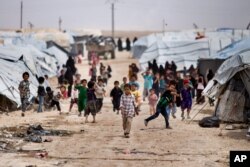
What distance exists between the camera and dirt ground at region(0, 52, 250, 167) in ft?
33.1

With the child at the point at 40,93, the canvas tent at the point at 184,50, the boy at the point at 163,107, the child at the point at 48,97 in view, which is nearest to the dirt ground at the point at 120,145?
the boy at the point at 163,107

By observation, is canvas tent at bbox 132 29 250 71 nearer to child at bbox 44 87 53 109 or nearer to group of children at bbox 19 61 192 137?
group of children at bbox 19 61 192 137

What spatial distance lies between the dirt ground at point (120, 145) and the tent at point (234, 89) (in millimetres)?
1034

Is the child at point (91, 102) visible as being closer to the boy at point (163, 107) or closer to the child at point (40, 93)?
the boy at point (163, 107)

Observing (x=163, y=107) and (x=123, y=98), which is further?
(x=163, y=107)

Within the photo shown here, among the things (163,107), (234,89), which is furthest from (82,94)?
(234,89)

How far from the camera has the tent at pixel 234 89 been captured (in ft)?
51.4

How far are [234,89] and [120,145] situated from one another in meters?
5.59

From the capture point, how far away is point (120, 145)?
1187 cm

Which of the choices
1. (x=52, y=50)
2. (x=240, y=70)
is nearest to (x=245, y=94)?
(x=240, y=70)

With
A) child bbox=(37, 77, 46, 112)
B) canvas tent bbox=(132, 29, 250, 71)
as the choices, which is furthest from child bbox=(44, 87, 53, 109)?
canvas tent bbox=(132, 29, 250, 71)

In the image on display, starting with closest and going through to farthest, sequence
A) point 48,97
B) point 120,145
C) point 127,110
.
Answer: point 120,145 < point 127,110 < point 48,97

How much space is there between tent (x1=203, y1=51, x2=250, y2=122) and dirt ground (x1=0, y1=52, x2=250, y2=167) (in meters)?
1.03

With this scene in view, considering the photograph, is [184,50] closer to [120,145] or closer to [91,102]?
→ [91,102]
